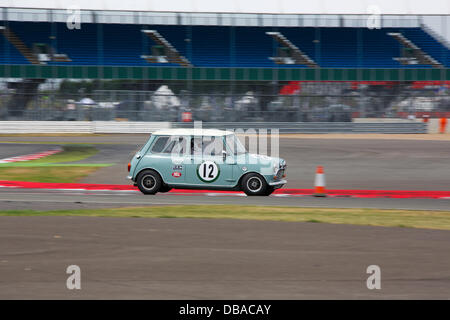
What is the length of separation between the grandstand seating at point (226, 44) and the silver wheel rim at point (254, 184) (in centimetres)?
2844

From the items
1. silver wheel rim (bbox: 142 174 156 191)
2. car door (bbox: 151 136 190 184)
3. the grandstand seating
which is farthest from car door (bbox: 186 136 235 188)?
the grandstand seating

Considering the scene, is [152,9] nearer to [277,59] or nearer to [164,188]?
[277,59]

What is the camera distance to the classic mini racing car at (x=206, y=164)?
539 inches

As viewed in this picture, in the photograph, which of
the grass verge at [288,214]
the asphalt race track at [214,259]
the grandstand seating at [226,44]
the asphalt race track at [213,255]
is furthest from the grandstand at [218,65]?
the asphalt race track at [214,259]

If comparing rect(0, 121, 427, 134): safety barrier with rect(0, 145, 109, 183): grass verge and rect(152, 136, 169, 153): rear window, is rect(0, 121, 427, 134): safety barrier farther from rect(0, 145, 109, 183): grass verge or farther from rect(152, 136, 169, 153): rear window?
rect(152, 136, 169, 153): rear window

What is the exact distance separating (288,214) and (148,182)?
13.1 ft

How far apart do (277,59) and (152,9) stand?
8.65 m

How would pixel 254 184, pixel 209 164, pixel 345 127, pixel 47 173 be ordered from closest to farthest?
1. pixel 209 164
2. pixel 254 184
3. pixel 47 173
4. pixel 345 127

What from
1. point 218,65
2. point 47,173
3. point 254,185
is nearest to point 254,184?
point 254,185

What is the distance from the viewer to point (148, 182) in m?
14.2

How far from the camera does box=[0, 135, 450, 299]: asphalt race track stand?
632 cm

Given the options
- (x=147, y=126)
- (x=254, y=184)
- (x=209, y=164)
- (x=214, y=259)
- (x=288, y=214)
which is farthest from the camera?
(x=147, y=126)

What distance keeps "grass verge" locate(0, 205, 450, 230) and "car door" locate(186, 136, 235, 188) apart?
139 centimetres

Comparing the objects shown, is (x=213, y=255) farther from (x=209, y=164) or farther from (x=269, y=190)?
(x=269, y=190)
